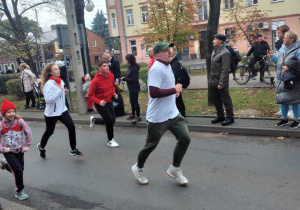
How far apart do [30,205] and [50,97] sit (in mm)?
1997

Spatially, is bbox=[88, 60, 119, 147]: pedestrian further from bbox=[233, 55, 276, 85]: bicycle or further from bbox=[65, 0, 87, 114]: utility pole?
bbox=[233, 55, 276, 85]: bicycle

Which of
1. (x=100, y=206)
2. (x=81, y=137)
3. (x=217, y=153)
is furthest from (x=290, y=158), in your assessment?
(x=81, y=137)

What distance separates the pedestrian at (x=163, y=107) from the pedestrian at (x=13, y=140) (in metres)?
1.69

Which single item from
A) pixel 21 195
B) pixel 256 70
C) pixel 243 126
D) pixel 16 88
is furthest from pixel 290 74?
pixel 16 88

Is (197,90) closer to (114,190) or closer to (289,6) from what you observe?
(114,190)

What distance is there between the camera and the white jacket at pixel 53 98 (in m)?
5.35

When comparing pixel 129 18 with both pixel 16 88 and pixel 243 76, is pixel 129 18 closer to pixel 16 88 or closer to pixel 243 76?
pixel 16 88

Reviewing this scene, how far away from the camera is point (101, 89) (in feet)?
19.8

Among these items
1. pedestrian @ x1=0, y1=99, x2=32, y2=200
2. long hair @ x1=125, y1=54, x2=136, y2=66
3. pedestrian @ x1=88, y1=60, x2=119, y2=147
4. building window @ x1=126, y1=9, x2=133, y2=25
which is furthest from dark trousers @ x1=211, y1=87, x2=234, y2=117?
building window @ x1=126, y1=9, x2=133, y2=25

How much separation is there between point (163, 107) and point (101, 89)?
7.92 feet

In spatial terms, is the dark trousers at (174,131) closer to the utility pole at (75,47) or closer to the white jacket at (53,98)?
the white jacket at (53,98)

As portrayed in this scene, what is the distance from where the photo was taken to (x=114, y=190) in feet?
13.8

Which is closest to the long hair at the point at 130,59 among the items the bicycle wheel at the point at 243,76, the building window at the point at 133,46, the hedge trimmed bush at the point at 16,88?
the bicycle wheel at the point at 243,76

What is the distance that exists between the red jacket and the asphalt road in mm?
1092
